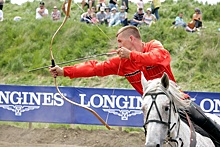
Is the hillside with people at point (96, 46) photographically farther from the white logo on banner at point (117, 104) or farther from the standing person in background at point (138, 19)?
the white logo on banner at point (117, 104)

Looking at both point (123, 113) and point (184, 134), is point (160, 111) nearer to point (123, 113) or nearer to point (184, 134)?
point (184, 134)

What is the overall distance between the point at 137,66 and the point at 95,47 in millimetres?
12960

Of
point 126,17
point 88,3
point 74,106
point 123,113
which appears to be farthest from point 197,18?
point 74,106

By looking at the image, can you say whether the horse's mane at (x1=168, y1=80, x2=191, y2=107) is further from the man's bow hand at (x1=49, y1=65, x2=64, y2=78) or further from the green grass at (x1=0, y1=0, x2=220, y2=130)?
the green grass at (x1=0, y1=0, x2=220, y2=130)

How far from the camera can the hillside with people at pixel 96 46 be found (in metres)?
17.4

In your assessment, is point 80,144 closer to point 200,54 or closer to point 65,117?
point 65,117

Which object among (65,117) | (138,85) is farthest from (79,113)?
(138,85)

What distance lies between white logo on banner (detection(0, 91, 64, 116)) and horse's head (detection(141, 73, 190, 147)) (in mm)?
8705

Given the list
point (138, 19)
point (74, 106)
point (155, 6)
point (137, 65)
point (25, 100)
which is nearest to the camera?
point (137, 65)

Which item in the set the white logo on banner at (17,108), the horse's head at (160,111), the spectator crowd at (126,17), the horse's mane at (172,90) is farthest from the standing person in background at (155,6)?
the horse's head at (160,111)

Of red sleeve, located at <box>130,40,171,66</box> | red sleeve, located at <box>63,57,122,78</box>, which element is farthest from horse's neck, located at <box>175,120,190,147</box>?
red sleeve, located at <box>63,57,122,78</box>

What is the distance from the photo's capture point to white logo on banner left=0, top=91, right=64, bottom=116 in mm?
14005

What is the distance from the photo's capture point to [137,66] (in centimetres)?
659

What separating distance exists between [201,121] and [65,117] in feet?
25.8
